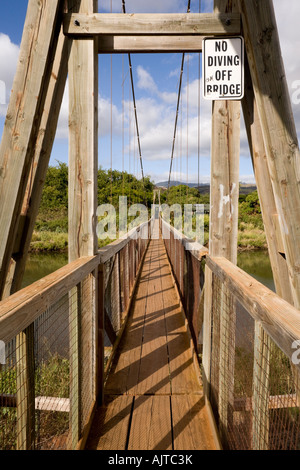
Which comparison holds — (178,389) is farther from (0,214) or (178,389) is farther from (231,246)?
(0,214)

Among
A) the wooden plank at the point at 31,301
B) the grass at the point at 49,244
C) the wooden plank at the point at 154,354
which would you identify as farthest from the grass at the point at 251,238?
the wooden plank at the point at 31,301

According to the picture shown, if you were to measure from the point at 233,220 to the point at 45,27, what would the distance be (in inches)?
48.2

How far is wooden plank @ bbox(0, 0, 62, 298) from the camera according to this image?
1.27 meters

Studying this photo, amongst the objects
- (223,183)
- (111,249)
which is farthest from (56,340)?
(223,183)

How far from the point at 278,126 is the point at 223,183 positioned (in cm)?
40

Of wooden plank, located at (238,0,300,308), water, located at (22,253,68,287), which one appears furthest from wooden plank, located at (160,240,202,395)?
water, located at (22,253,68,287)

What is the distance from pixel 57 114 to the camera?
5.16 feet

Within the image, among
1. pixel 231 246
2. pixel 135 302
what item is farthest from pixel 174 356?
pixel 135 302

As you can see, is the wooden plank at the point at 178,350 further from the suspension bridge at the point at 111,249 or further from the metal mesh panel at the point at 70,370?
the metal mesh panel at the point at 70,370

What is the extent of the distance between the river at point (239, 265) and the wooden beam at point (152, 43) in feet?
31.4

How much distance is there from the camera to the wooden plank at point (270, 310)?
584mm

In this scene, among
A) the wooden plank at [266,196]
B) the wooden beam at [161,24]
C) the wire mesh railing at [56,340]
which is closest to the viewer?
the wire mesh railing at [56,340]

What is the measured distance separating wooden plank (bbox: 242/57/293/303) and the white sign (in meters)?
0.06

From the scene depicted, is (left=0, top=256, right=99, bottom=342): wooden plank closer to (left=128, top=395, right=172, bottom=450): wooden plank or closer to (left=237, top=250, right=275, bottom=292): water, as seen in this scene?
(left=128, top=395, right=172, bottom=450): wooden plank
